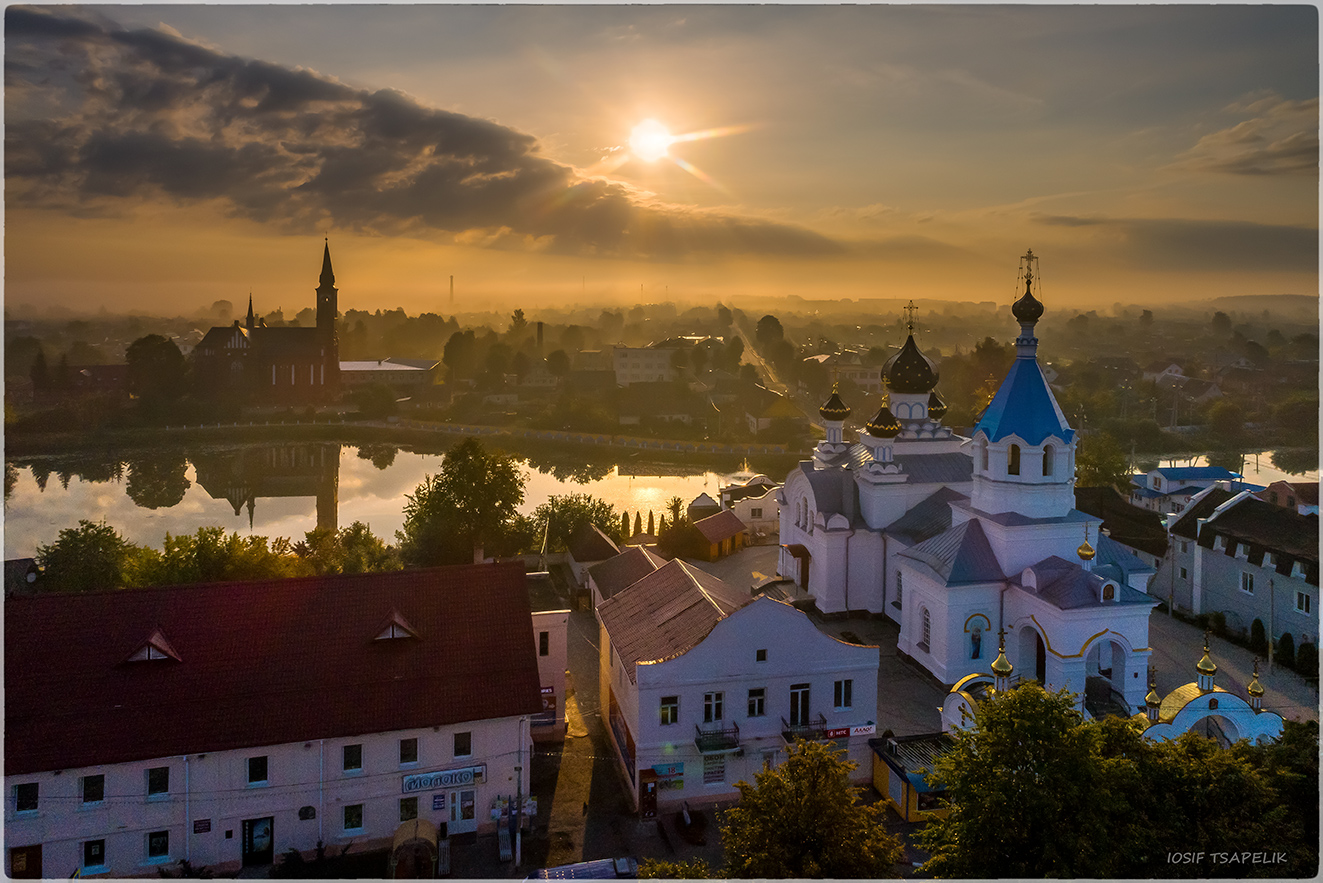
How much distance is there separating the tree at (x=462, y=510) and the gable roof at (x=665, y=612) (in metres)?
5.57

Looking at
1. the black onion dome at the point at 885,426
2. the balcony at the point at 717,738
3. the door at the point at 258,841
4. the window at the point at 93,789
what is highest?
the black onion dome at the point at 885,426

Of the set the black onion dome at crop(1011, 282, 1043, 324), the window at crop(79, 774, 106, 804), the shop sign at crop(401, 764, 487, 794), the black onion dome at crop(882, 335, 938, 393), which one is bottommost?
the shop sign at crop(401, 764, 487, 794)

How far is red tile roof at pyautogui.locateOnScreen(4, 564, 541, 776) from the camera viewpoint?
5949 mm

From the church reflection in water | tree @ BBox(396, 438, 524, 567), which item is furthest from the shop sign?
the church reflection in water

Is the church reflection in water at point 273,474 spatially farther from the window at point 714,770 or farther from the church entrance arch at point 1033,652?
the church entrance arch at point 1033,652

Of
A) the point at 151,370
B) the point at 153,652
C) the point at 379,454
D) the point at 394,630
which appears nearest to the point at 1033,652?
the point at 394,630

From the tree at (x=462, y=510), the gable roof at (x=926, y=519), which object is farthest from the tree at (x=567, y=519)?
the gable roof at (x=926, y=519)

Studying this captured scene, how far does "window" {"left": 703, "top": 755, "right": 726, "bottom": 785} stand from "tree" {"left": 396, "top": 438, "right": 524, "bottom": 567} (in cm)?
738

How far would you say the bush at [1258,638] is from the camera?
34.4 feet

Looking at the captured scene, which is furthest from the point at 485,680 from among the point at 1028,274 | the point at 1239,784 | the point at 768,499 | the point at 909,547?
the point at 768,499

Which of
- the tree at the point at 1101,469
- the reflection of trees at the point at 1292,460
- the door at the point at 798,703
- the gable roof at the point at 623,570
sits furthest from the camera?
the reflection of trees at the point at 1292,460

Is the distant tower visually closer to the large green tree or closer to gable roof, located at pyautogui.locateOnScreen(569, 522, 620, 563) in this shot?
gable roof, located at pyautogui.locateOnScreen(569, 522, 620, 563)

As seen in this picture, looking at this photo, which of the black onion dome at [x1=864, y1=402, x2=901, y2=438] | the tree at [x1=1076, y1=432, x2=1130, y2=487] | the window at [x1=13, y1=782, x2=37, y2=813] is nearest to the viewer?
the window at [x1=13, y1=782, x2=37, y2=813]

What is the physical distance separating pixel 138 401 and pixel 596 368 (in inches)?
849
